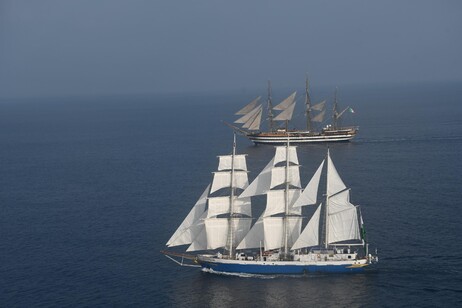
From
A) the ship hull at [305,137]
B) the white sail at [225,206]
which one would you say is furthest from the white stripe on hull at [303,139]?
the white sail at [225,206]

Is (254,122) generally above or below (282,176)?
above

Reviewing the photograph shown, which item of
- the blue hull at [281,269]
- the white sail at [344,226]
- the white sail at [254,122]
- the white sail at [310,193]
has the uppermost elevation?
the white sail at [254,122]

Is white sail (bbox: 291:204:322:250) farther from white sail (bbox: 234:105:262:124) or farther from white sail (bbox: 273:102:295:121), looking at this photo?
white sail (bbox: 234:105:262:124)

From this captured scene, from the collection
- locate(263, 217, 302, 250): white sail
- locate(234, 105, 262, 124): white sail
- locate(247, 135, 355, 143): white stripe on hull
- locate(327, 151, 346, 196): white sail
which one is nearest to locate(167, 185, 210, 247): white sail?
locate(263, 217, 302, 250): white sail

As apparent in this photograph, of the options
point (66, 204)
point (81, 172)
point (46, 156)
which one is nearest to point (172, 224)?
point (66, 204)

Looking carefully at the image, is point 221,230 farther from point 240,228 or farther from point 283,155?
point 283,155

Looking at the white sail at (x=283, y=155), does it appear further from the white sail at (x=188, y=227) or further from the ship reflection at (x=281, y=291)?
the ship reflection at (x=281, y=291)

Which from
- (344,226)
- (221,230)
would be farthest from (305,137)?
(221,230)
